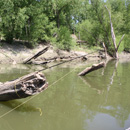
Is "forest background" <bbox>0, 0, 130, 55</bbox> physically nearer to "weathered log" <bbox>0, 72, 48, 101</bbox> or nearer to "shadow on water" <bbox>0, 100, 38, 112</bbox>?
"shadow on water" <bbox>0, 100, 38, 112</bbox>

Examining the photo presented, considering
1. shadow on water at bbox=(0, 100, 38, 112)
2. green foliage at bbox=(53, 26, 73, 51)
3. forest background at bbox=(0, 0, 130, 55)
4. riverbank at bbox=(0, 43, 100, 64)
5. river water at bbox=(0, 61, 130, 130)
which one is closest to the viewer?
river water at bbox=(0, 61, 130, 130)

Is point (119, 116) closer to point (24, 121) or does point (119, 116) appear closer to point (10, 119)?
point (24, 121)

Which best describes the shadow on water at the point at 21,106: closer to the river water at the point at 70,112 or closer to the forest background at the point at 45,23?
the river water at the point at 70,112

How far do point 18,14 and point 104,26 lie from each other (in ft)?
54.8

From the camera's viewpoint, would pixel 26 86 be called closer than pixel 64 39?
Yes

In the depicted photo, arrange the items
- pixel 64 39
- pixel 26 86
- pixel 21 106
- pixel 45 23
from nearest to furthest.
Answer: pixel 26 86 < pixel 21 106 < pixel 45 23 < pixel 64 39

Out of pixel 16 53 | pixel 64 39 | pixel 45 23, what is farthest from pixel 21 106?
pixel 45 23

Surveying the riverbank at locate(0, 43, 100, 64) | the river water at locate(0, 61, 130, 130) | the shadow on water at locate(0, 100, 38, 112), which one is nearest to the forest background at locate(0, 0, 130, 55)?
the riverbank at locate(0, 43, 100, 64)

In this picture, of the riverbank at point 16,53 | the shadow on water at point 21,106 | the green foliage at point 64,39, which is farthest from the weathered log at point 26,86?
the green foliage at point 64,39

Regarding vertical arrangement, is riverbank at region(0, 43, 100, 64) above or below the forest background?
below

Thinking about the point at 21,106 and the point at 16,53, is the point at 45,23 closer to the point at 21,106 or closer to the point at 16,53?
the point at 16,53

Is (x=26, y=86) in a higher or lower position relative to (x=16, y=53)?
higher

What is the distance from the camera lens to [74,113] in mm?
4238

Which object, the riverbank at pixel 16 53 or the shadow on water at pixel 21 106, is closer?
the shadow on water at pixel 21 106
